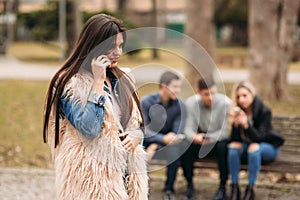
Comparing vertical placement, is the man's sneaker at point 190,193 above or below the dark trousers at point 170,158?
below

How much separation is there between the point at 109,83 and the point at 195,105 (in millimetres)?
3851

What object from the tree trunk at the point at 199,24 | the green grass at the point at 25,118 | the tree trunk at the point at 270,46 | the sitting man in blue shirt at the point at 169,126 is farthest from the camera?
the tree trunk at the point at 199,24

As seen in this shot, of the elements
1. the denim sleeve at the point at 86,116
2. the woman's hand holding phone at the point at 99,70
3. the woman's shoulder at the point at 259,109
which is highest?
the woman's hand holding phone at the point at 99,70

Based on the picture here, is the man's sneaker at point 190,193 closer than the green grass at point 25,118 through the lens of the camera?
Yes

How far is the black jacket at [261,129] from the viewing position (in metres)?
7.81

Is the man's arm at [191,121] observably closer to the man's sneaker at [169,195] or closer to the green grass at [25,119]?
the green grass at [25,119]

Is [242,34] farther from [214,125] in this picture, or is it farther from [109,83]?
[109,83]

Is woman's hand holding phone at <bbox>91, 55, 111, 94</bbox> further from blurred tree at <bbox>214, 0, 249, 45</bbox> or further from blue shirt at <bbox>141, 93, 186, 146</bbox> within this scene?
blurred tree at <bbox>214, 0, 249, 45</bbox>

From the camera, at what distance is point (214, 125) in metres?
8.04

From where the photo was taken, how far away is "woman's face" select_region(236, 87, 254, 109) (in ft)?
25.6

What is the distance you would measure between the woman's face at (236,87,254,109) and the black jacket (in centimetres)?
8

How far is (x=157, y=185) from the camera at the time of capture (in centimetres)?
848

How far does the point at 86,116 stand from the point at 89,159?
290 mm

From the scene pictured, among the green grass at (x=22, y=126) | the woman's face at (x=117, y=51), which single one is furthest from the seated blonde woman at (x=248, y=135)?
the woman's face at (x=117, y=51)
